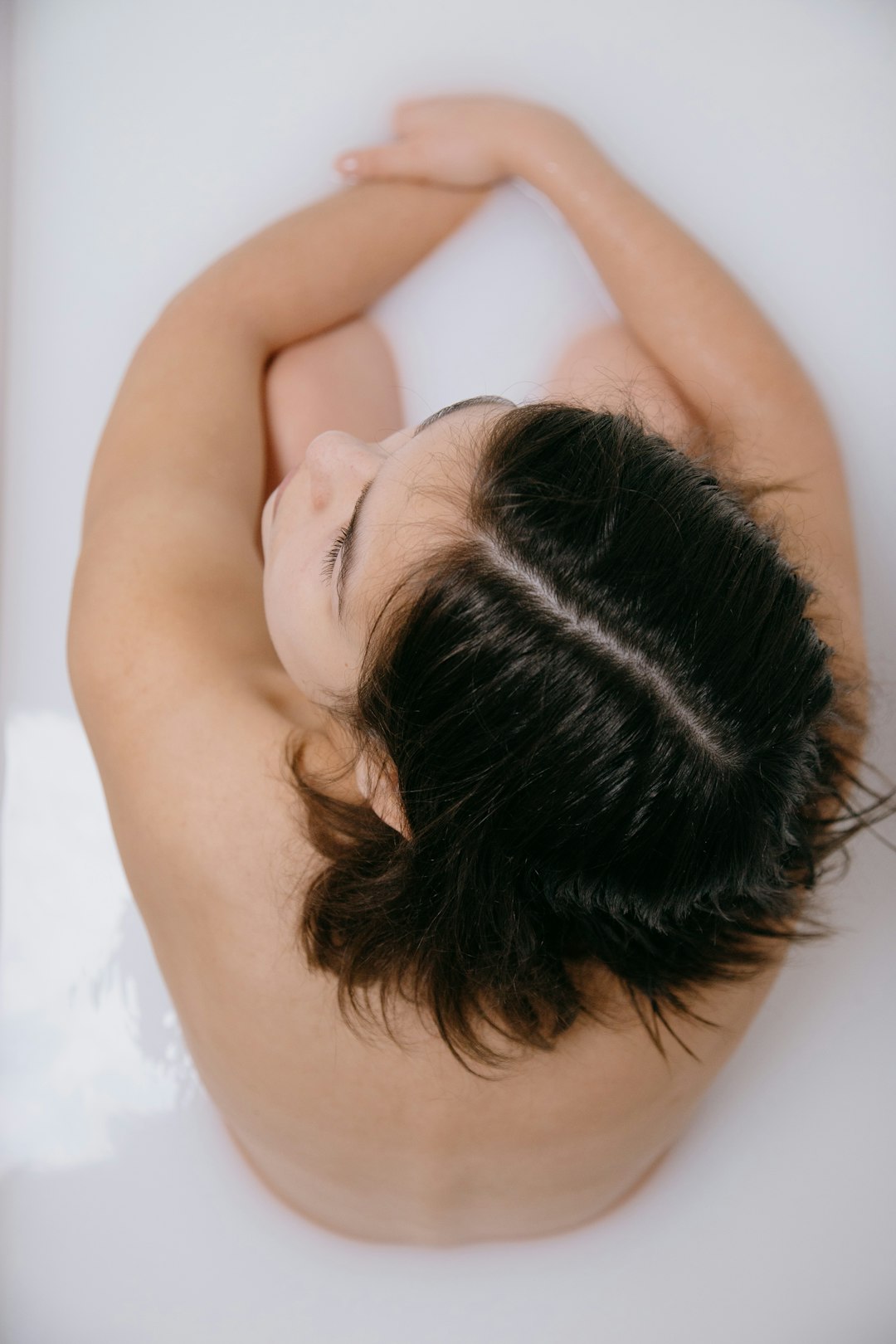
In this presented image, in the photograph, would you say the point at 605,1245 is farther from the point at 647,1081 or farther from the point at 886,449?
the point at 886,449

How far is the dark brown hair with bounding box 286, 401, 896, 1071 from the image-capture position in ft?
1.52

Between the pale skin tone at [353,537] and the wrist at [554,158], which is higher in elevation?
the wrist at [554,158]

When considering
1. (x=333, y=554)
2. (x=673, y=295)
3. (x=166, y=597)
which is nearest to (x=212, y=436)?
(x=166, y=597)

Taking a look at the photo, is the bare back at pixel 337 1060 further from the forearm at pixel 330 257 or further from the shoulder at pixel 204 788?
the forearm at pixel 330 257

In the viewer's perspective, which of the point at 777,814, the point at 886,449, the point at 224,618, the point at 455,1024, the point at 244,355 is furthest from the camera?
the point at 886,449

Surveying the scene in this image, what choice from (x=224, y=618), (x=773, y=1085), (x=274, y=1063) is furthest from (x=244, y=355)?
(x=773, y=1085)

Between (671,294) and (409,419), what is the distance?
0.32 m

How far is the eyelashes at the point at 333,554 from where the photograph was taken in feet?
1.90

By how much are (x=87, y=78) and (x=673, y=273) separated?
2.42ft

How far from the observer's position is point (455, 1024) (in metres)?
0.61

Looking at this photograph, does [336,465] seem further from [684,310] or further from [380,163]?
[380,163]

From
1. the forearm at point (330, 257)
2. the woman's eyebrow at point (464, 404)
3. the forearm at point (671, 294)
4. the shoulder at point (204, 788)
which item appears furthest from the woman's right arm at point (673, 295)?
the shoulder at point (204, 788)

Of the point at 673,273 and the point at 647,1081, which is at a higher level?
the point at 673,273

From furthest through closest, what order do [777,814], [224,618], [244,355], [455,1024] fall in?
1. [244,355]
2. [224,618]
3. [455,1024]
4. [777,814]
